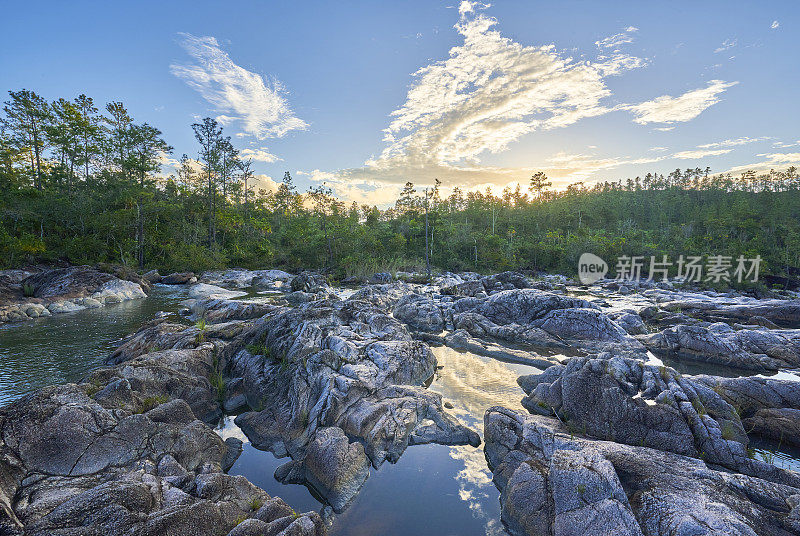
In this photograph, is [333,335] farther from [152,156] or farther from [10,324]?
[152,156]

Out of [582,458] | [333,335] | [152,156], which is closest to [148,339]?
[333,335]

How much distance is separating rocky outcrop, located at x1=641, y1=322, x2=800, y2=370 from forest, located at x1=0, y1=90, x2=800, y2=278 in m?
29.3

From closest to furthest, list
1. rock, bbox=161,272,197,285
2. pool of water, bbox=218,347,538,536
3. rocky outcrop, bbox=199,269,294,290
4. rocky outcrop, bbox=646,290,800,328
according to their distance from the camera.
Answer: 1. pool of water, bbox=218,347,538,536
2. rocky outcrop, bbox=646,290,800,328
3. rock, bbox=161,272,197,285
4. rocky outcrop, bbox=199,269,294,290

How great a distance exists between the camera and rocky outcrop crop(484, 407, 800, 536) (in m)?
3.83

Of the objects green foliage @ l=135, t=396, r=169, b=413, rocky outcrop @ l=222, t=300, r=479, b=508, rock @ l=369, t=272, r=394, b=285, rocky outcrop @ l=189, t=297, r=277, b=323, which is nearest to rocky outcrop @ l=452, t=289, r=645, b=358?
rocky outcrop @ l=222, t=300, r=479, b=508

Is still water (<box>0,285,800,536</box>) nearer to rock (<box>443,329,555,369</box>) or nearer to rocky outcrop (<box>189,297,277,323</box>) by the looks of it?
rock (<box>443,329,555,369</box>)

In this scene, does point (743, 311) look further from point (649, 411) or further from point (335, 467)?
point (335, 467)

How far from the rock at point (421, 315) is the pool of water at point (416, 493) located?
8431mm

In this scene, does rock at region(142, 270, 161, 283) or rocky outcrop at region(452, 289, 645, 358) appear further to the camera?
rock at region(142, 270, 161, 283)

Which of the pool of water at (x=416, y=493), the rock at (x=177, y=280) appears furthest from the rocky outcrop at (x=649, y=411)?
the rock at (x=177, y=280)

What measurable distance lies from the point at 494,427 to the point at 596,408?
235cm

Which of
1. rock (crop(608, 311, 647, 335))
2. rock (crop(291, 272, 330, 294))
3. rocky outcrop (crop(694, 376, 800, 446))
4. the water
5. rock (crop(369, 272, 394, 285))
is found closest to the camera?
rocky outcrop (crop(694, 376, 800, 446))

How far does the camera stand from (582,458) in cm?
493

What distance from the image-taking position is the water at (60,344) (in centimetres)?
912
